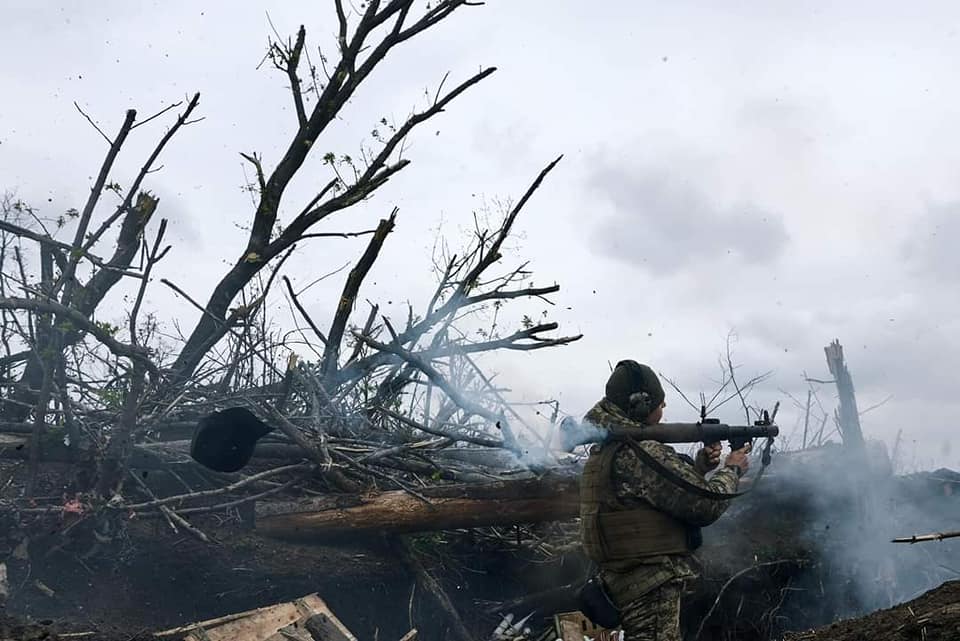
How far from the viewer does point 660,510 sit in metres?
5.00

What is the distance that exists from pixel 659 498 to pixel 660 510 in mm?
89

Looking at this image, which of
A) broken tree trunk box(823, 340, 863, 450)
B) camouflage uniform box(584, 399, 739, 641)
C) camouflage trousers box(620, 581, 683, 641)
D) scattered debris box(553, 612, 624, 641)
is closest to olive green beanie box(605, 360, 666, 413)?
camouflage uniform box(584, 399, 739, 641)

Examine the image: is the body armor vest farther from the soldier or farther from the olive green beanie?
the olive green beanie

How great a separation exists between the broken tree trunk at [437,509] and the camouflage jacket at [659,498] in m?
1.83

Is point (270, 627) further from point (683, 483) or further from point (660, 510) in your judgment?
point (683, 483)

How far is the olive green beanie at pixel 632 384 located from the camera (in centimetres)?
529

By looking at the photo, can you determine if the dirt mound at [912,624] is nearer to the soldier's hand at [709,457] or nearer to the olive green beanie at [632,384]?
the soldier's hand at [709,457]

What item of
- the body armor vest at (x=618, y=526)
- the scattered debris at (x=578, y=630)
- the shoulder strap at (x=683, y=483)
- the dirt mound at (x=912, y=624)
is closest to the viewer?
the dirt mound at (x=912, y=624)

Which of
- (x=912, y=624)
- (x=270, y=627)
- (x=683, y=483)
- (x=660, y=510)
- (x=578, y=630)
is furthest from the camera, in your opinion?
(x=578, y=630)

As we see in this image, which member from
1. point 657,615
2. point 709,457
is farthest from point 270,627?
point 709,457

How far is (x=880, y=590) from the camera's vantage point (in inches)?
312

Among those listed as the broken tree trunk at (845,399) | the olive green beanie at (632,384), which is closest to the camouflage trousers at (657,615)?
the olive green beanie at (632,384)

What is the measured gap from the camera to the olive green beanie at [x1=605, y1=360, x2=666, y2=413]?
17.4 feet

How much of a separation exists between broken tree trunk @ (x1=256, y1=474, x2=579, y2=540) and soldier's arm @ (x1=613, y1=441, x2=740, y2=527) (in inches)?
76.1
